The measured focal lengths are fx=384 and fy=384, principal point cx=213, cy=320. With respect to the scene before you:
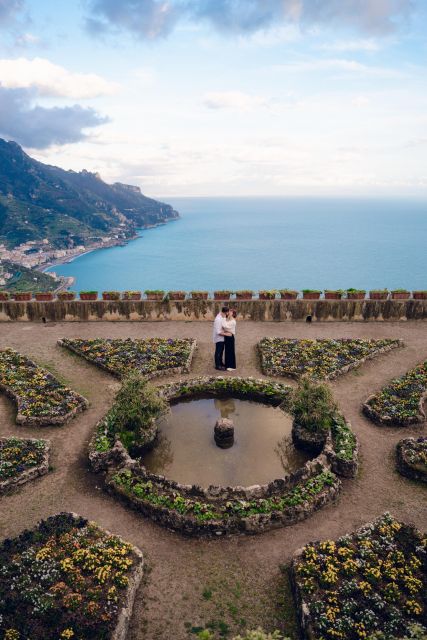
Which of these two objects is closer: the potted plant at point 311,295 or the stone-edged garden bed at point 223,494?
the stone-edged garden bed at point 223,494

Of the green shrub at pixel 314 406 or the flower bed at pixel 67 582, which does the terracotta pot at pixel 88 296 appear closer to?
the green shrub at pixel 314 406

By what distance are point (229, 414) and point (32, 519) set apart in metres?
7.47

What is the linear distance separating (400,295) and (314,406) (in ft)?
45.4

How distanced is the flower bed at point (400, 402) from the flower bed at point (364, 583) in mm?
Result: 4978

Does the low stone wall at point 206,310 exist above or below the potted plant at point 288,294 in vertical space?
below

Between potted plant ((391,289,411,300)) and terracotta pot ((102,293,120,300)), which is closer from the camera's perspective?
potted plant ((391,289,411,300))

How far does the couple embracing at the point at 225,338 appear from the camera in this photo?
16.6 meters

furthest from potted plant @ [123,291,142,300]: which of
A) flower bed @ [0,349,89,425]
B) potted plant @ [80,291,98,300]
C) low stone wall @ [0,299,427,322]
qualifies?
flower bed @ [0,349,89,425]

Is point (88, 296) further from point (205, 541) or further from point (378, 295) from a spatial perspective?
point (378, 295)

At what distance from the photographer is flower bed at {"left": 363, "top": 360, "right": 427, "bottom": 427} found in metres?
14.1

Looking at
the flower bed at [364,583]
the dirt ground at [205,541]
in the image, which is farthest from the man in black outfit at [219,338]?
the flower bed at [364,583]

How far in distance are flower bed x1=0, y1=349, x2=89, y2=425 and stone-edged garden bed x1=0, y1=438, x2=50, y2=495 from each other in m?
1.49

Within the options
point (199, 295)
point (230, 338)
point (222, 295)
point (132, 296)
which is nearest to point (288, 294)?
point (222, 295)

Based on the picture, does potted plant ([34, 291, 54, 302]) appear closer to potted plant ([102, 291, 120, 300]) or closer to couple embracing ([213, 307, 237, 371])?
potted plant ([102, 291, 120, 300])
